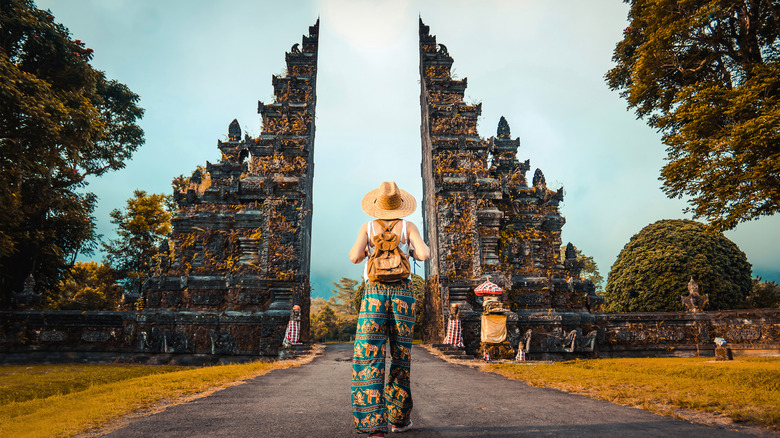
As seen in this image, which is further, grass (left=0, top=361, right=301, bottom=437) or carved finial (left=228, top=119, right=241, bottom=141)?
carved finial (left=228, top=119, right=241, bottom=141)

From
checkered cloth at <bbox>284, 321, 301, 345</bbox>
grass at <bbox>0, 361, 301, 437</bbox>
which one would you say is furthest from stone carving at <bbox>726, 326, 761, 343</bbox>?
grass at <bbox>0, 361, 301, 437</bbox>

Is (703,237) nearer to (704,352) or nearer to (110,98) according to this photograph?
(704,352)

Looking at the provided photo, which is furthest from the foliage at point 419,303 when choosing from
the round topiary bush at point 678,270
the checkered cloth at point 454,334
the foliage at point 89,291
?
the foliage at point 89,291

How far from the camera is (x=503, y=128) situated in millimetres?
20656

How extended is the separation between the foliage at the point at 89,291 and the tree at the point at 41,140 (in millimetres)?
1517

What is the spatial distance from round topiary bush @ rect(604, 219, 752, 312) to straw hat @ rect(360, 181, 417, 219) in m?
22.4

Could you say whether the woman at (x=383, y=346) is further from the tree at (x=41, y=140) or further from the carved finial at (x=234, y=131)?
the carved finial at (x=234, y=131)

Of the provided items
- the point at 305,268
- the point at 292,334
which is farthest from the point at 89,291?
the point at 292,334

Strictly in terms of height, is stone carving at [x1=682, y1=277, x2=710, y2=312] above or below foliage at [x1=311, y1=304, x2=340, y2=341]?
above

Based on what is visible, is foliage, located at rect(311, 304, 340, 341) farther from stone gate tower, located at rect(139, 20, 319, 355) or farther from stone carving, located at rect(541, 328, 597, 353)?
stone carving, located at rect(541, 328, 597, 353)

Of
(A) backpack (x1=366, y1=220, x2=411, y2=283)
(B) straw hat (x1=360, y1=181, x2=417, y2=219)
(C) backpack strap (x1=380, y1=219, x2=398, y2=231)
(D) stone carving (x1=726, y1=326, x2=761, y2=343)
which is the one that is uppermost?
(B) straw hat (x1=360, y1=181, x2=417, y2=219)

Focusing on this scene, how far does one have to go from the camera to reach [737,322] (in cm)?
1348

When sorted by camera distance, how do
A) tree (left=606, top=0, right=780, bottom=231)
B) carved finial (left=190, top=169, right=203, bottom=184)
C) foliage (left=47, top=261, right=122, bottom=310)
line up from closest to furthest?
tree (left=606, top=0, right=780, bottom=231)
carved finial (left=190, top=169, right=203, bottom=184)
foliage (left=47, top=261, right=122, bottom=310)

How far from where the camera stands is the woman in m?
3.17
